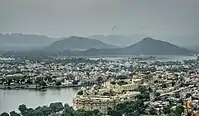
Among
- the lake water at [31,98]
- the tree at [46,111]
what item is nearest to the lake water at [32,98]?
the lake water at [31,98]

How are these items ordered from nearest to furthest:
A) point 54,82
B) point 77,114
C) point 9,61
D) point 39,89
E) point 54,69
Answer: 1. point 77,114
2. point 39,89
3. point 54,82
4. point 9,61
5. point 54,69

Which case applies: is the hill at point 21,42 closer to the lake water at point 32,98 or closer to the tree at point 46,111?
the lake water at point 32,98

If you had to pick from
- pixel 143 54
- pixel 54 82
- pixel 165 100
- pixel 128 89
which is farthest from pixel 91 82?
pixel 143 54

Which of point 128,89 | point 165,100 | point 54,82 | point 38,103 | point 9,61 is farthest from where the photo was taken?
point 9,61

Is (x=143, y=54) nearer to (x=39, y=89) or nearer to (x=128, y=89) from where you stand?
(x=39, y=89)

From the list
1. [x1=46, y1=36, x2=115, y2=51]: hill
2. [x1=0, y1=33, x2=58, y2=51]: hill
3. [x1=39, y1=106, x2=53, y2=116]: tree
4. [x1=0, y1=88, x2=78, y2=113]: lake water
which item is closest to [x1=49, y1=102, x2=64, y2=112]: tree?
[x1=39, y1=106, x2=53, y2=116]: tree

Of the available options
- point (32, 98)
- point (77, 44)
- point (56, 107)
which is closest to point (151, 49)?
point (77, 44)

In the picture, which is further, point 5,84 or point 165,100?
point 5,84
